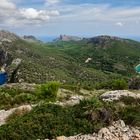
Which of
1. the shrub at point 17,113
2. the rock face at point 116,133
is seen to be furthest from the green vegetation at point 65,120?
the shrub at point 17,113

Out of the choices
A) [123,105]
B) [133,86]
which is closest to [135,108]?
[123,105]

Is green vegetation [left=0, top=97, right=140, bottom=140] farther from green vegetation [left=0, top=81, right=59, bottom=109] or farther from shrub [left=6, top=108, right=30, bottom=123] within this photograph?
green vegetation [left=0, top=81, right=59, bottom=109]

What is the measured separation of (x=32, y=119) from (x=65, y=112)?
2.91 metres

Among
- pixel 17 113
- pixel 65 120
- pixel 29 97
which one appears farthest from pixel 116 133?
pixel 29 97

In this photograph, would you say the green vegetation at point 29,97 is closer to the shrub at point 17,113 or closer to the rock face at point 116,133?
the shrub at point 17,113

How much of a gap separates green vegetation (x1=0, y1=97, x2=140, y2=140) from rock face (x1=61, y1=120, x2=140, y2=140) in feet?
1.57

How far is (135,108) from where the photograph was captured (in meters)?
29.5

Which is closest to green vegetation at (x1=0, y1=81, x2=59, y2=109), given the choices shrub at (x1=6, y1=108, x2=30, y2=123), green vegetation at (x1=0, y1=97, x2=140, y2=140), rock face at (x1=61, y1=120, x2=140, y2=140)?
shrub at (x1=6, y1=108, x2=30, y2=123)

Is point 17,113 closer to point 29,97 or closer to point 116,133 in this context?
point 116,133

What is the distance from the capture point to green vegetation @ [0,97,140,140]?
81.1 feet

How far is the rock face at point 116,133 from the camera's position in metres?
24.8

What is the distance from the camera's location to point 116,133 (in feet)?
83.7

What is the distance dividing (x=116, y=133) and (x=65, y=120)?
13.0 ft

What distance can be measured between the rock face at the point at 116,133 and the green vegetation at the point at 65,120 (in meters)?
0.48
